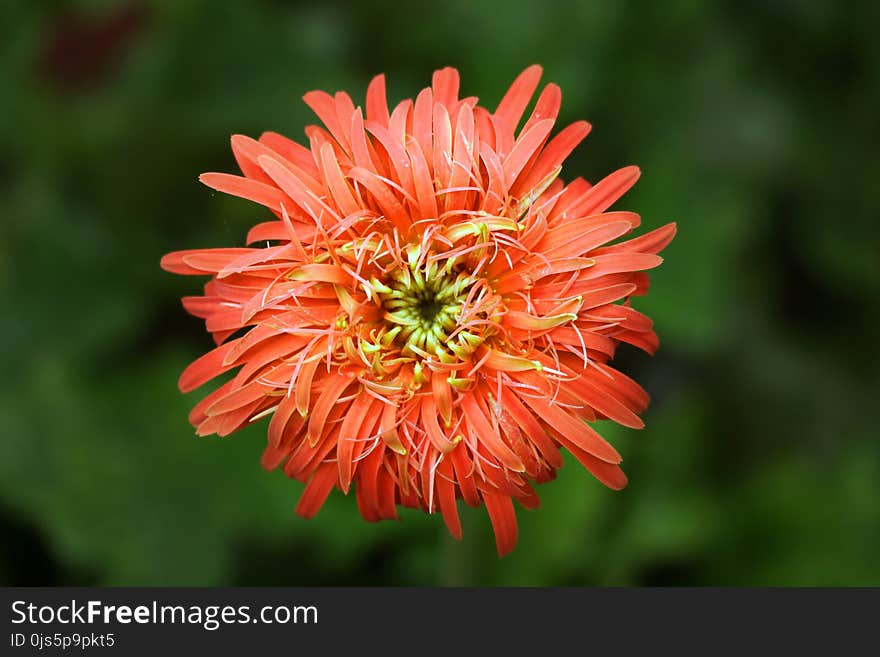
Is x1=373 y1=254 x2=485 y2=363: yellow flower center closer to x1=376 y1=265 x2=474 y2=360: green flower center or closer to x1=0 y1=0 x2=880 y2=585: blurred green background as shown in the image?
x1=376 y1=265 x2=474 y2=360: green flower center

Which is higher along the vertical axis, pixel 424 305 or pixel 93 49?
pixel 93 49

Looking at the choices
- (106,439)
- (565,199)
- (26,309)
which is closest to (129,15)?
(26,309)

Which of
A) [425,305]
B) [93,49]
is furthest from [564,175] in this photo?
[93,49]

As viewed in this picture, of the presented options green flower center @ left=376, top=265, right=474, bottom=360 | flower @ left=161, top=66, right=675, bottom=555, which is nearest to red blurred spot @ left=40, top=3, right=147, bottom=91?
flower @ left=161, top=66, right=675, bottom=555

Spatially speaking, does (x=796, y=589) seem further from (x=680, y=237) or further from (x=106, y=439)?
(x=106, y=439)

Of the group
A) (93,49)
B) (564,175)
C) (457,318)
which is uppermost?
(93,49)

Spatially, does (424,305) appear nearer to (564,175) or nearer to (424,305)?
(424,305)
